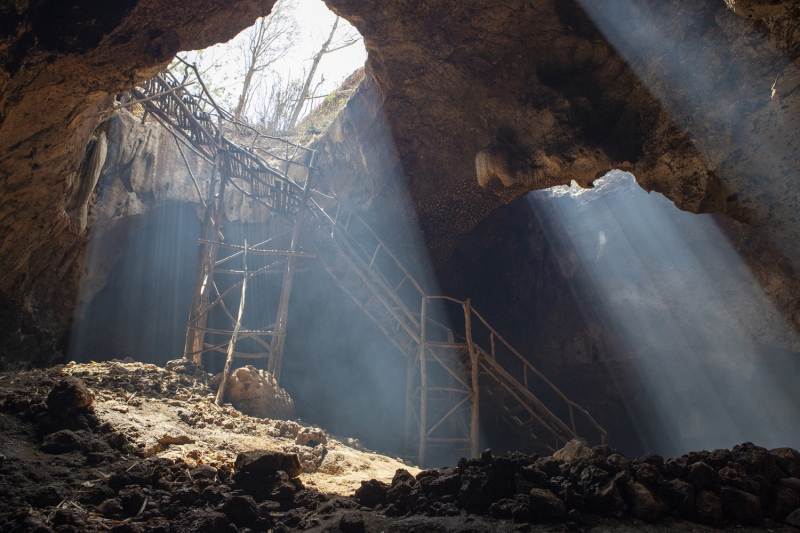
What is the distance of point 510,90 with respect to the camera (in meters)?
5.69

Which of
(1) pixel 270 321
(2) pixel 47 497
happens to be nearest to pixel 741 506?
(2) pixel 47 497

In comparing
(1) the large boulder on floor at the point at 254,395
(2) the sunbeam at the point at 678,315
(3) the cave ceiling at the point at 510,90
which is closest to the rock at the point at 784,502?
(3) the cave ceiling at the point at 510,90

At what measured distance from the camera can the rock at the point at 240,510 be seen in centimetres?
273

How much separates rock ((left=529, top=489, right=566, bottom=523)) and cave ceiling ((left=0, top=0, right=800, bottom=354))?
120 inches

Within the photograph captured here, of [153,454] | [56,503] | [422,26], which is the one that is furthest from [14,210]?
[422,26]

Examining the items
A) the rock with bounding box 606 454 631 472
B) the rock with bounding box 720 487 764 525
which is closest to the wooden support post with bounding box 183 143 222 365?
the rock with bounding box 606 454 631 472

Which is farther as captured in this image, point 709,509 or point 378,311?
point 378,311

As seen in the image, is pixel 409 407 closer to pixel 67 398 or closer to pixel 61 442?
pixel 67 398

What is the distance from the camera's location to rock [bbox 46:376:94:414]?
3584 mm

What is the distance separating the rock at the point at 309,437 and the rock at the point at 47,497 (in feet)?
10.3

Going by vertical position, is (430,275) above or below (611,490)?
above

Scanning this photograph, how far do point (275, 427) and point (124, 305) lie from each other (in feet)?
29.6

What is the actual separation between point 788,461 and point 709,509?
1.20 m

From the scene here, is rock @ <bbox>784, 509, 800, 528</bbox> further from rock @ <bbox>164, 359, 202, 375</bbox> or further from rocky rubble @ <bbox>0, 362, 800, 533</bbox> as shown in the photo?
rock @ <bbox>164, 359, 202, 375</bbox>
